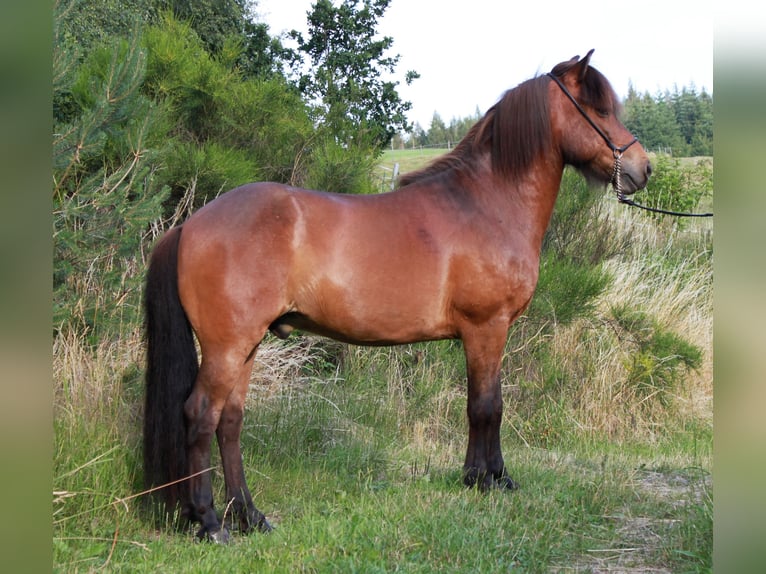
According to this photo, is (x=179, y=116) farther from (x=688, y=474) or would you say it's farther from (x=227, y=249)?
(x=688, y=474)

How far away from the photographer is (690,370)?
7.52 metres

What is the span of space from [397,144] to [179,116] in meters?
10.5

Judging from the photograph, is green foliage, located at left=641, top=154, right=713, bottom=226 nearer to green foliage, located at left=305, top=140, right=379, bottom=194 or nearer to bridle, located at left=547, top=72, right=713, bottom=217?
green foliage, located at left=305, top=140, right=379, bottom=194

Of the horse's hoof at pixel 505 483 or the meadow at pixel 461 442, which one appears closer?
the meadow at pixel 461 442

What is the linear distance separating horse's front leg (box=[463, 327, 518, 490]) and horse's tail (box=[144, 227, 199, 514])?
5.84 ft

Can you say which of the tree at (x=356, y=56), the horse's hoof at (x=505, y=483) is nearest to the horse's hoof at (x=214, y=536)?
the horse's hoof at (x=505, y=483)

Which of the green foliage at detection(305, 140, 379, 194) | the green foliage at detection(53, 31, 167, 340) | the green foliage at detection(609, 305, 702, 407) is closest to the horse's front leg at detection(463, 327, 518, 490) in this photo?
the green foliage at detection(53, 31, 167, 340)

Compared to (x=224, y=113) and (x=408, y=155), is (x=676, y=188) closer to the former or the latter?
(x=408, y=155)

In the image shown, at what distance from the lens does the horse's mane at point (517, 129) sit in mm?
4492

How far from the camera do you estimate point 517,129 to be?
4.55 metres

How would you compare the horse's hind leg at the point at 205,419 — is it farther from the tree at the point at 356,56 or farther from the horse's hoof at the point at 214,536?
the tree at the point at 356,56

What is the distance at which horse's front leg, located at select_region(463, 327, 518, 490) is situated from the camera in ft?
14.4

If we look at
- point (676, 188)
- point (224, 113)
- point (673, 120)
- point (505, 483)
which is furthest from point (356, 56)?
point (673, 120)
